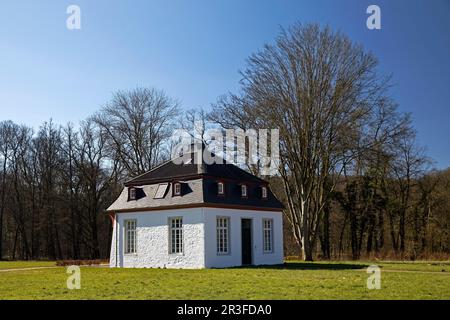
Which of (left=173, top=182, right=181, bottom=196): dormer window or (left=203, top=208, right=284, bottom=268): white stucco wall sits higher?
(left=173, top=182, right=181, bottom=196): dormer window

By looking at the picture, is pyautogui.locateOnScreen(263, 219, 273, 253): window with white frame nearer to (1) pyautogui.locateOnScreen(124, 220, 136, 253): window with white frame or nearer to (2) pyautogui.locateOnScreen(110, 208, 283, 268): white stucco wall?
(2) pyautogui.locateOnScreen(110, 208, 283, 268): white stucco wall

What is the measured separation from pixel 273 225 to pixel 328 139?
759 centimetres

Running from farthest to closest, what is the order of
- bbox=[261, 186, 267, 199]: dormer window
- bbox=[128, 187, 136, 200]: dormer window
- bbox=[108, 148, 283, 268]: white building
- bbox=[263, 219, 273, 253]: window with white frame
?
bbox=[261, 186, 267, 199]: dormer window
bbox=[263, 219, 273, 253]: window with white frame
bbox=[128, 187, 136, 200]: dormer window
bbox=[108, 148, 283, 268]: white building

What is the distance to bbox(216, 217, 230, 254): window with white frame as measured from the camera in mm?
26016

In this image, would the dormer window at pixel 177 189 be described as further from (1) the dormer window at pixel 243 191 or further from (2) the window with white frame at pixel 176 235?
(1) the dormer window at pixel 243 191

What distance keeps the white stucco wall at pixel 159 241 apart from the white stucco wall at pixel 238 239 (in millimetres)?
473

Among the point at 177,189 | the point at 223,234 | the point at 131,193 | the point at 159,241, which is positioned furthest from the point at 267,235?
the point at 131,193

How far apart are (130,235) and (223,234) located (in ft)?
17.6

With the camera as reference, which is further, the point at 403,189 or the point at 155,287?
the point at 403,189

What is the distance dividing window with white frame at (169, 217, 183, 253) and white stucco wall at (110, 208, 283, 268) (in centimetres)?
21

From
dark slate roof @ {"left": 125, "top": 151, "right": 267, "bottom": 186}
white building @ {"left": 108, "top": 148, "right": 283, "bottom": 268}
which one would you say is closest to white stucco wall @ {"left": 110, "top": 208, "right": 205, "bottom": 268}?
white building @ {"left": 108, "top": 148, "right": 283, "bottom": 268}
